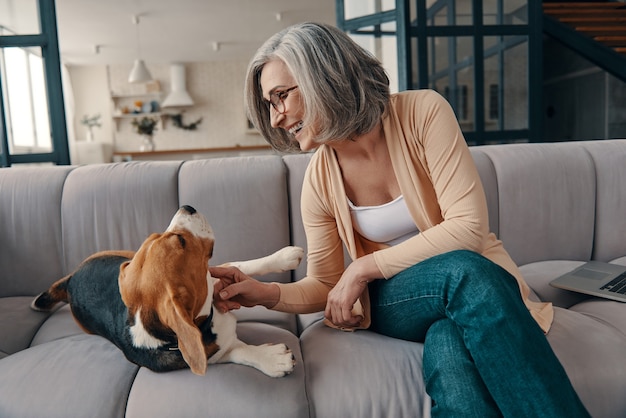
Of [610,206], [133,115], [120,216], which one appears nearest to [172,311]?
[120,216]

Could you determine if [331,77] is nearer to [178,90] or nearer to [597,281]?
[597,281]

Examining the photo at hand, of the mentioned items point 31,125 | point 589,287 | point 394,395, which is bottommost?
point 394,395

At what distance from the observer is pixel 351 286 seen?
1.21 m

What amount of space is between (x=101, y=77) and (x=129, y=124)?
94 cm

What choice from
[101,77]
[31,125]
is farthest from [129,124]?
[31,125]

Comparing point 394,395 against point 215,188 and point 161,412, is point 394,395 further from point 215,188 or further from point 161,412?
point 215,188

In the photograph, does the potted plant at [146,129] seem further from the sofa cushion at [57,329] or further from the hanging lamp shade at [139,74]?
the sofa cushion at [57,329]

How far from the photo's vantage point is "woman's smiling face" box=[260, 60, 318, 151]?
1.22 metres

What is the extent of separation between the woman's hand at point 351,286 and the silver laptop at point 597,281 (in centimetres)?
67

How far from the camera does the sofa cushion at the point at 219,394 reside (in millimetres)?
1087

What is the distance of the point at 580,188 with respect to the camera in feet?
6.33

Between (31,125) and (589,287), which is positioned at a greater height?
(31,125)

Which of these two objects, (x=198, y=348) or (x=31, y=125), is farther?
(x=31, y=125)

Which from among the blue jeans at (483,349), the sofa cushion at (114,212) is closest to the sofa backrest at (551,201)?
the sofa cushion at (114,212)
